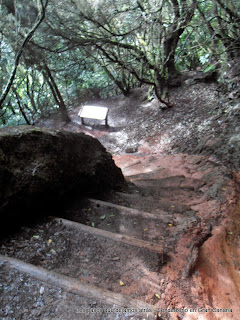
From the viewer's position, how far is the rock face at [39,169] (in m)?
1.85

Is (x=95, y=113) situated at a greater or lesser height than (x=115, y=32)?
lesser

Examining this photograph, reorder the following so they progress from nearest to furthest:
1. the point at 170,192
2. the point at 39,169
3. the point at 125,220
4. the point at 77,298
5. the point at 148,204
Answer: the point at 77,298, the point at 39,169, the point at 125,220, the point at 148,204, the point at 170,192

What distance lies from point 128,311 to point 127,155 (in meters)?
6.16

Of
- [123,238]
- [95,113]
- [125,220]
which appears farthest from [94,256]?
[95,113]

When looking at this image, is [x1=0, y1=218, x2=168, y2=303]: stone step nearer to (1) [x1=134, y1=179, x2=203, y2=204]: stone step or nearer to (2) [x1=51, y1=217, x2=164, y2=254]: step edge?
(2) [x1=51, y1=217, x2=164, y2=254]: step edge

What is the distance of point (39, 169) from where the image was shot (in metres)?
2.07

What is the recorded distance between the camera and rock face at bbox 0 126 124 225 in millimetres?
1851

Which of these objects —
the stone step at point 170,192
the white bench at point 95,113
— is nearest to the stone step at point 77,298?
the stone step at point 170,192

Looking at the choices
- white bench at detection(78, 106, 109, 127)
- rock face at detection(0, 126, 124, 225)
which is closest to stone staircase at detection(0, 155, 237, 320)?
rock face at detection(0, 126, 124, 225)

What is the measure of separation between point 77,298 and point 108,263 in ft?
1.44

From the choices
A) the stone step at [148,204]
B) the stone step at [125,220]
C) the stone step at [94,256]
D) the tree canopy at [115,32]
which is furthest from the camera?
the tree canopy at [115,32]

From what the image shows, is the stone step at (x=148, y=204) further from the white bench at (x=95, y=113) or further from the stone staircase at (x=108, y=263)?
the white bench at (x=95, y=113)

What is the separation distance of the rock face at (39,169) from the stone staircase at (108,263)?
0.22 metres

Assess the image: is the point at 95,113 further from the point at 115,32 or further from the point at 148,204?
the point at 148,204
